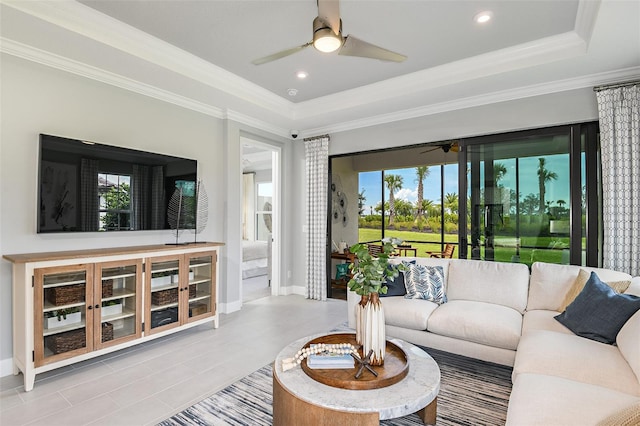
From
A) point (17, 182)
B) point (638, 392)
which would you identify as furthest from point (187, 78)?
point (638, 392)

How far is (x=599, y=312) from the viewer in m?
2.24

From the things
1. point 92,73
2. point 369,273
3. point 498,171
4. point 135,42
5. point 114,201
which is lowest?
point 369,273

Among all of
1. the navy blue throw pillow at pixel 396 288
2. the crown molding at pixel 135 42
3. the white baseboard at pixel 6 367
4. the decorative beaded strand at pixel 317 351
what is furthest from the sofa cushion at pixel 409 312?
the white baseboard at pixel 6 367

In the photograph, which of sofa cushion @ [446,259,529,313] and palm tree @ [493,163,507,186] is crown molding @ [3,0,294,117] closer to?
palm tree @ [493,163,507,186]

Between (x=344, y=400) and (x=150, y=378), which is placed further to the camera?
(x=150, y=378)

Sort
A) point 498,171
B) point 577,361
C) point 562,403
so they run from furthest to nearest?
point 498,171 < point 577,361 < point 562,403

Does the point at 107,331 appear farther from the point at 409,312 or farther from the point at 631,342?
the point at 631,342

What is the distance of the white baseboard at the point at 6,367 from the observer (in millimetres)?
2670

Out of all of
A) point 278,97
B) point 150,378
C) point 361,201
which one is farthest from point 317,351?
point 361,201

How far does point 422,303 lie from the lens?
313cm

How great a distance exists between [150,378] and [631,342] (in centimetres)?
→ 330

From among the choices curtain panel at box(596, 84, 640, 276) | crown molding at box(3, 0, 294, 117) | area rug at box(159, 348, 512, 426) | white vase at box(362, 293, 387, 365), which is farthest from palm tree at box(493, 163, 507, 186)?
crown molding at box(3, 0, 294, 117)

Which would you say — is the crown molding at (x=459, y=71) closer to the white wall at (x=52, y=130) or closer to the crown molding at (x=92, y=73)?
the crown molding at (x=92, y=73)

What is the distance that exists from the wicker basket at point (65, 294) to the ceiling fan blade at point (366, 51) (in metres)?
2.84
